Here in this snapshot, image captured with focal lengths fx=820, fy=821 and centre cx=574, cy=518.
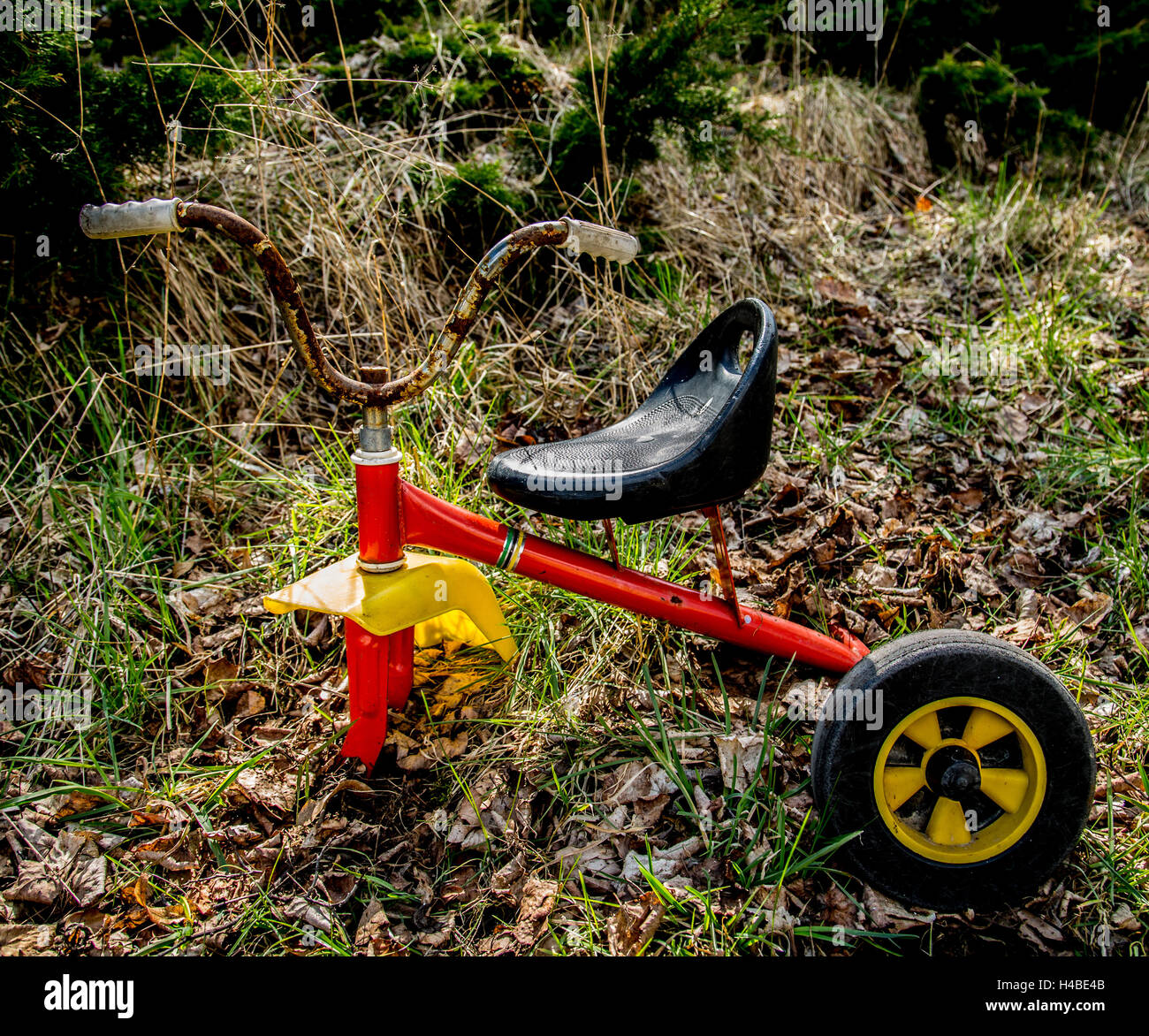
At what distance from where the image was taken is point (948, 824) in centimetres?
177

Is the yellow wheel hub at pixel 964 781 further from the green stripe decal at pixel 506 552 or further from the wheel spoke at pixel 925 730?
the green stripe decal at pixel 506 552

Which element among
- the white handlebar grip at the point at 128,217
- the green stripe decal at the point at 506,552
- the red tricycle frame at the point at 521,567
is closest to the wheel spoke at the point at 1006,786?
the red tricycle frame at the point at 521,567

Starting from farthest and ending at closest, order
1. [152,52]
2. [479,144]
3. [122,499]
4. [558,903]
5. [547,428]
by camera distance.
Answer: [479,144]
[152,52]
[547,428]
[122,499]
[558,903]

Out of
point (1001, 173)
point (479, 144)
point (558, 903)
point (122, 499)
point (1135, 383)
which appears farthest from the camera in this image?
point (1001, 173)

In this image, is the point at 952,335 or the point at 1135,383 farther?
the point at 952,335

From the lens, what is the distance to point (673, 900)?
176cm

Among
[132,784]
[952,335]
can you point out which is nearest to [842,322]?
[952,335]

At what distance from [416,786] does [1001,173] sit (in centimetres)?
399

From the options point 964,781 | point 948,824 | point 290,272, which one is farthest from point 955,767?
point 290,272

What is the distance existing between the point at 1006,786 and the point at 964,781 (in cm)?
10

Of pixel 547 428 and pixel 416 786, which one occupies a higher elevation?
pixel 547 428

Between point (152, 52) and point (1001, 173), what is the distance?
3.95 meters
